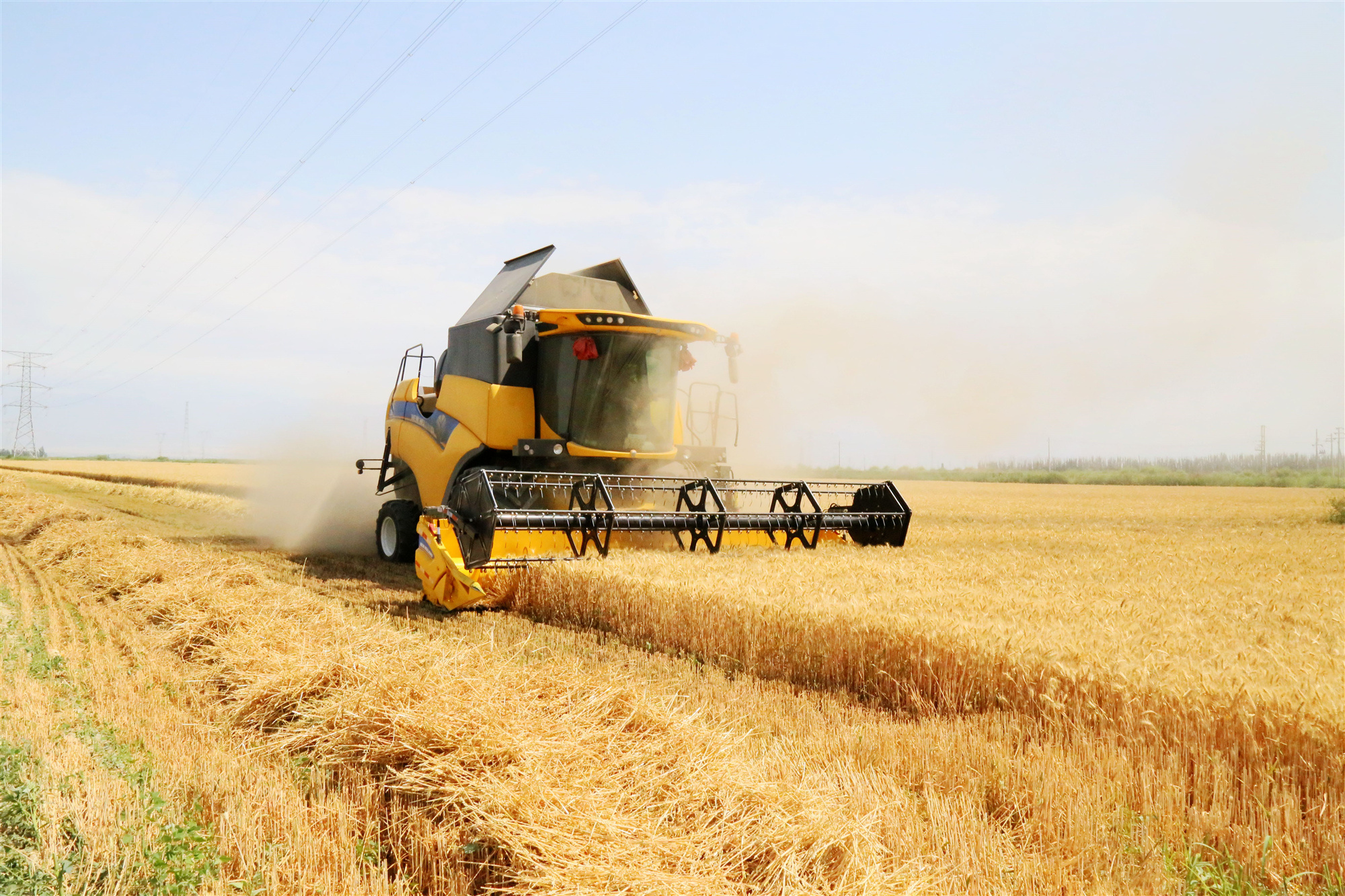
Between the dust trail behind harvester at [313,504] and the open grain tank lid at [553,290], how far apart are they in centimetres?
436

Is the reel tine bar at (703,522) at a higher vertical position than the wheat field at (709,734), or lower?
higher

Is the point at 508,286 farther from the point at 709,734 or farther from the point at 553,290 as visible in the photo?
the point at 709,734

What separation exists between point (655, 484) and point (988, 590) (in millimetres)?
4187

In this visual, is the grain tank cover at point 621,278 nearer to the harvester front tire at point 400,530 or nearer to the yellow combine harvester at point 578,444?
the yellow combine harvester at point 578,444

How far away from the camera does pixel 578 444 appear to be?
8.87 meters

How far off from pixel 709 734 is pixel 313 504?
478 inches

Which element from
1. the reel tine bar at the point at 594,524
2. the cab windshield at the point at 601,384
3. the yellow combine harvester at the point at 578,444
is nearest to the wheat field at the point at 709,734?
the reel tine bar at the point at 594,524

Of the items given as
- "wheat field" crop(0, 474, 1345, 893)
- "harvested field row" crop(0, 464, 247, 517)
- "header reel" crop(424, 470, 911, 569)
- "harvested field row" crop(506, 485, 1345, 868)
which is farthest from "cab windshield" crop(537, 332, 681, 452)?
"harvested field row" crop(0, 464, 247, 517)

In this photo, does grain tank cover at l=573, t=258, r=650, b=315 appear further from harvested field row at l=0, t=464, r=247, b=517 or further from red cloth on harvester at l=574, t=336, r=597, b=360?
harvested field row at l=0, t=464, r=247, b=517

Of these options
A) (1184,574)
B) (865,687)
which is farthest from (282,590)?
(1184,574)

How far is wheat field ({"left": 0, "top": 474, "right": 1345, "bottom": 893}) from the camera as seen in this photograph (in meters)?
2.65

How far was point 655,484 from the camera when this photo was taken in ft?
30.1

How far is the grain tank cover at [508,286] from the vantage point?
29.9 feet

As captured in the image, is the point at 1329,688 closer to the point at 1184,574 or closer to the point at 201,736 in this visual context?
the point at 1184,574
